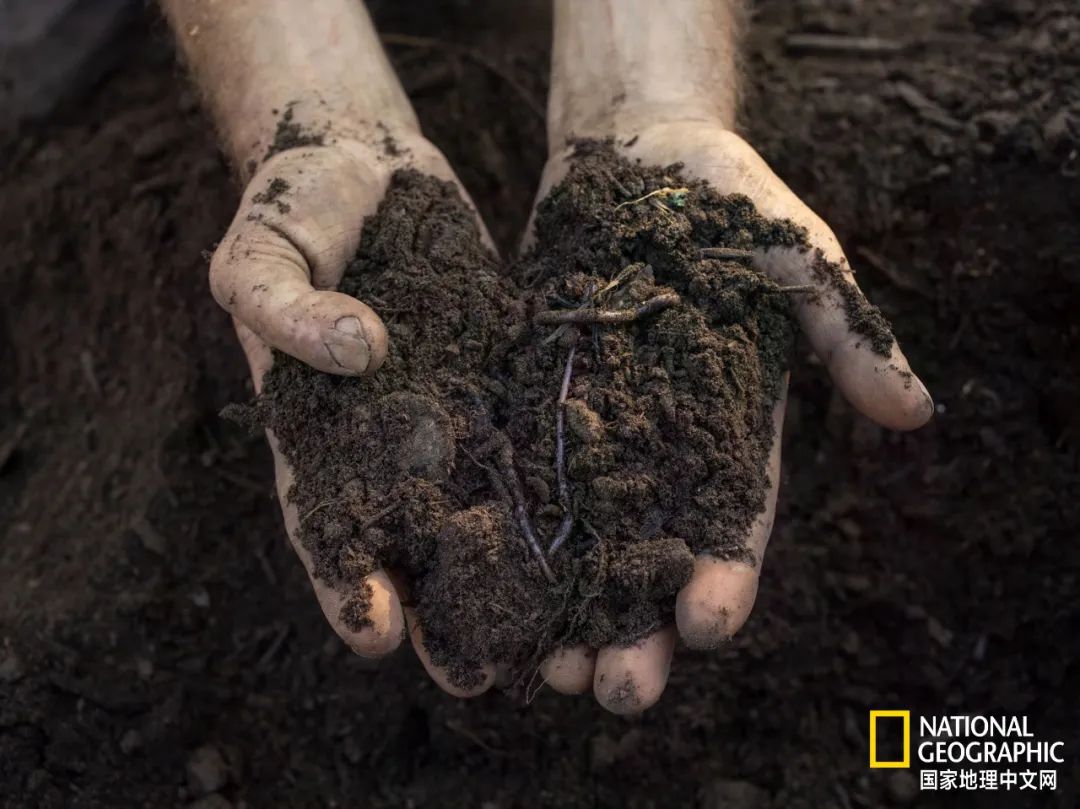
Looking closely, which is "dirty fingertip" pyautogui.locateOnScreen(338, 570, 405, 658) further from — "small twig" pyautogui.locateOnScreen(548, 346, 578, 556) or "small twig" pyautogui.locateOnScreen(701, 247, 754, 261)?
"small twig" pyautogui.locateOnScreen(701, 247, 754, 261)

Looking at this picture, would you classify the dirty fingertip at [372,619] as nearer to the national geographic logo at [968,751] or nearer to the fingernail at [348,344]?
the fingernail at [348,344]

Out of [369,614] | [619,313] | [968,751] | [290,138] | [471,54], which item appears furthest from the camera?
[471,54]

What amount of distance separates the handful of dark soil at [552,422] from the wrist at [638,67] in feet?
1.19

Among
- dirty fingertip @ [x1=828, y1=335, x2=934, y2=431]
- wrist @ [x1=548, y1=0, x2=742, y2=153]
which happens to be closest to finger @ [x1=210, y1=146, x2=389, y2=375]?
wrist @ [x1=548, y1=0, x2=742, y2=153]

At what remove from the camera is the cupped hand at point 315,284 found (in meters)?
1.77

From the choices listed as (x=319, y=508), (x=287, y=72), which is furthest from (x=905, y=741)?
(x=287, y=72)

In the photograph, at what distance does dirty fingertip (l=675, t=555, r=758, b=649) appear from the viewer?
1.76 m

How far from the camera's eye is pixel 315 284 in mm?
2062

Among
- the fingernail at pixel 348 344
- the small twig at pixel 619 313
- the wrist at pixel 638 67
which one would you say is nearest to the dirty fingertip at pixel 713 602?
the small twig at pixel 619 313

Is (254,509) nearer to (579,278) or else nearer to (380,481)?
(380,481)

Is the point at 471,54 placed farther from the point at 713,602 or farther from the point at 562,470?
the point at 713,602

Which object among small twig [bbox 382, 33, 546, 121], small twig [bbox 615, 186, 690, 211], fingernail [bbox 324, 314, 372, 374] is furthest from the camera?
small twig [bbox 382, 33, 546, 121]

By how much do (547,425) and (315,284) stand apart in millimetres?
608

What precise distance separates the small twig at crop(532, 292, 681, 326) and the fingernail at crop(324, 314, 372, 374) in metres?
0.44
